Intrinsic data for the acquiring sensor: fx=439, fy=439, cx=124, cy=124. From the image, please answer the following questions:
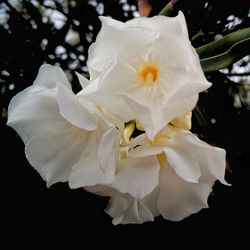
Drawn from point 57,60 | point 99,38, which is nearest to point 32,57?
point 57,60

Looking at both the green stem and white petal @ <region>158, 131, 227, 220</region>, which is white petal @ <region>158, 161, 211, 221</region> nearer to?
white petal @ <region>158, 131, 227, 220</region>

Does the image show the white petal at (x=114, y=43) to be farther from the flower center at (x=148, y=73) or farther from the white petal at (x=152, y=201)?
the white petal at (x=152, y=201)

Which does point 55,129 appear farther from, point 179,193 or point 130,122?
point 179,193

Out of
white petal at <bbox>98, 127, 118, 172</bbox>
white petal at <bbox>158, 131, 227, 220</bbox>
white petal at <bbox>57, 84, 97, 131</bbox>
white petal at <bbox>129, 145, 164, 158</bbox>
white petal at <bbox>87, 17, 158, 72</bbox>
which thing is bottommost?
white petal at <bbox>158, 131, 227, 220</bbox>

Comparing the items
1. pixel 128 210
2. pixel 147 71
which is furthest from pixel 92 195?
pixel 147 71

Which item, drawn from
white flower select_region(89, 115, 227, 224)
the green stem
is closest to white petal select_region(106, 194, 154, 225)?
white flower select_region(89, 115, 227, 224)
